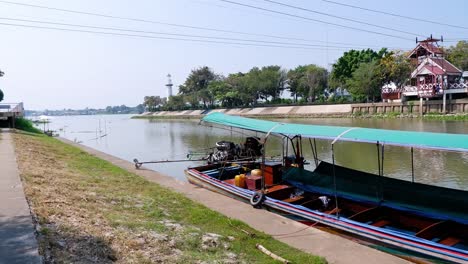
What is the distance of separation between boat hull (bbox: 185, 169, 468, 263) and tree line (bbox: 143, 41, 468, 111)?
151 ft

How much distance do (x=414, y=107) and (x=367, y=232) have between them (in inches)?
1690

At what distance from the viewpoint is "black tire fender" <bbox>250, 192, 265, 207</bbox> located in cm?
982

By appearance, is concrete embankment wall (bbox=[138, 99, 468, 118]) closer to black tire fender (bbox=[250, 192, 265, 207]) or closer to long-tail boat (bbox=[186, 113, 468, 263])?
long-tail boat (bbox=[186, 113, 468, 263])

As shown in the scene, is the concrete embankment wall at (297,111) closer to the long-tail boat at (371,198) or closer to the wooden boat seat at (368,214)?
the long-tail boat at (371,198)

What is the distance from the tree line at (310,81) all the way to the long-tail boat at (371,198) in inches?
1742

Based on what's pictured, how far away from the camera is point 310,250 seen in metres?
6.91

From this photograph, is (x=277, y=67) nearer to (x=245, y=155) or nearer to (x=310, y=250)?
(x=245, y=155)

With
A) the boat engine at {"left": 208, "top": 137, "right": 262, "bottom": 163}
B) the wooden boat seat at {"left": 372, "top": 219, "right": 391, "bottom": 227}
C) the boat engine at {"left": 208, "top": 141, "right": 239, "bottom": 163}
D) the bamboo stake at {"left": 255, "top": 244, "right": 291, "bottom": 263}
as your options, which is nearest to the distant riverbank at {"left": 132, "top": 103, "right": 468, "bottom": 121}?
the boat engine at {"left": 208, "top": 141, "right": 239, "bottom": 163}

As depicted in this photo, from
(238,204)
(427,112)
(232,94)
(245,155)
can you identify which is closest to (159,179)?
(245,155)

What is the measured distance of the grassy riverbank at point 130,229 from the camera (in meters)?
5.18

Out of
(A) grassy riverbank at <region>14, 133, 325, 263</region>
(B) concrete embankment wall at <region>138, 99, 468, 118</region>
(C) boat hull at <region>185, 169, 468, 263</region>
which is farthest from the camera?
(B) concrete embankment wall at <region>138, 99, 468, 118</region>

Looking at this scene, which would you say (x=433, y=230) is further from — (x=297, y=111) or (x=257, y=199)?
(x=297, y=111)

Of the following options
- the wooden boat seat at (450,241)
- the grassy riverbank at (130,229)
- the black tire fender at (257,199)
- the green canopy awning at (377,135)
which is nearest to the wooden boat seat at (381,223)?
the wooden boat seat at (450,241)

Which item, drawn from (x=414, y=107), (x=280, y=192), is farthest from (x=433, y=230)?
(x=414, y=107)
